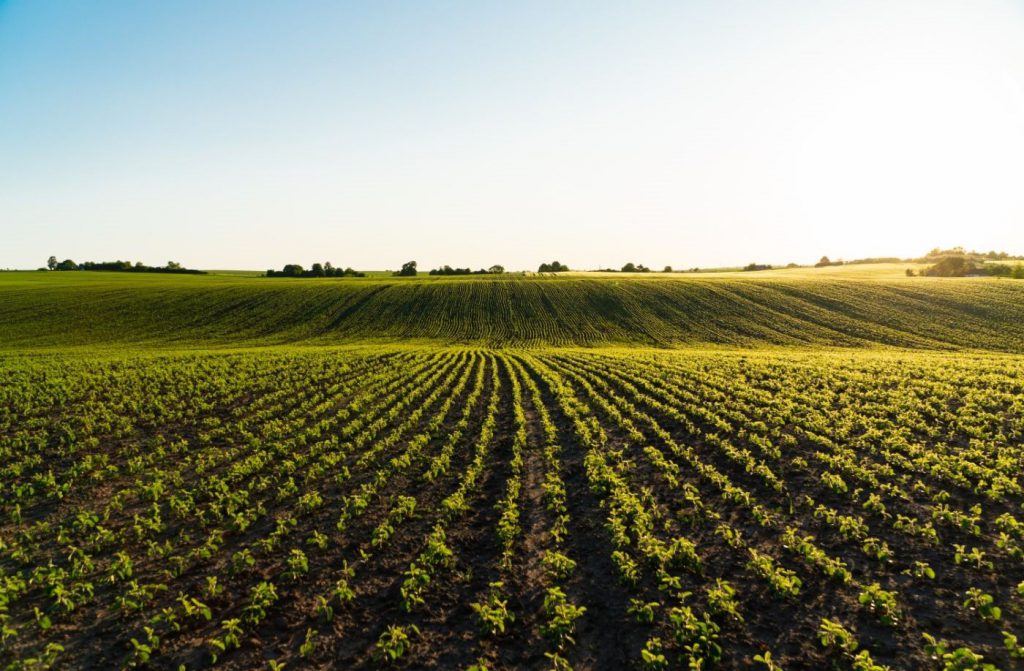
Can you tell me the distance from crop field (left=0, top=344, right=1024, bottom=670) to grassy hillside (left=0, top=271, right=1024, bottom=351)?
32973mm

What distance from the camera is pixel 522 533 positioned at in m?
11.6

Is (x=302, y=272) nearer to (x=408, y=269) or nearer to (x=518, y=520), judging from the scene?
(x=408, y=269)

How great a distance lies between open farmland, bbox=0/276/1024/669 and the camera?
8156 mm

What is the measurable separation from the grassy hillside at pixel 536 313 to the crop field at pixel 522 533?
32973 millimetres

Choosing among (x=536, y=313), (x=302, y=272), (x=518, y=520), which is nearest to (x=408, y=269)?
(x=302, y=272)

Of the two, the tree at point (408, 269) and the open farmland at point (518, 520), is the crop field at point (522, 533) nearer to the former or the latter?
the open farmland at point (518, 520)

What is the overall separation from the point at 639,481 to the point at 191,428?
18.1 metres

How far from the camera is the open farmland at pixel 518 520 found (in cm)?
816

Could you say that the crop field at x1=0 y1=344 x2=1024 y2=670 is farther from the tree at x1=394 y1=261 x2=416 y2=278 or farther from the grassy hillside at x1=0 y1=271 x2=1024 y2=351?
the tree at x1=394 y1=261 x2=416 y2=278

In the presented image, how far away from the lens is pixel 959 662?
7.07 metres

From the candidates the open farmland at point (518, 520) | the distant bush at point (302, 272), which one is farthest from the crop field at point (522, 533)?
the distant bush at point (302, 272)

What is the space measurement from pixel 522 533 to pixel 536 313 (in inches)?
2225

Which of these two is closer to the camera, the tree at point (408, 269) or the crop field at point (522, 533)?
the crop field at point (522, 533)

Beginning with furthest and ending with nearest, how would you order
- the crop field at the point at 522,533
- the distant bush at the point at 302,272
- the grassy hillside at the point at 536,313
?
1. the distant bush at the point at 302,272
2. the grassy hillside at the point at 536,313
3. the crop field at the point at 522,533
